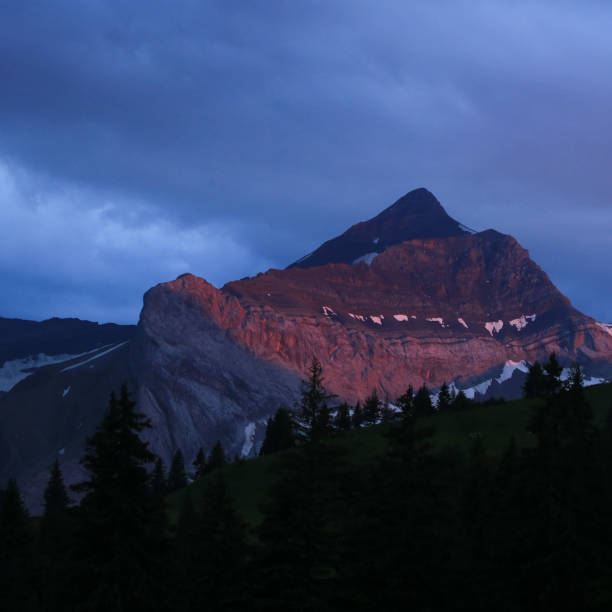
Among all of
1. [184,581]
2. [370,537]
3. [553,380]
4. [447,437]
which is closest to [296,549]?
[370,537]

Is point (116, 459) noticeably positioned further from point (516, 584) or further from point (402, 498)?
point (516, 584)

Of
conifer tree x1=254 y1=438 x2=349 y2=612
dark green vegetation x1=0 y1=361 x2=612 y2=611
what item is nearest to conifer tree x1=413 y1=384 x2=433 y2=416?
dark green vegetation x1=0 y1=361 x2=612 y2=611

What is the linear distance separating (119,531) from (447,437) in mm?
79601

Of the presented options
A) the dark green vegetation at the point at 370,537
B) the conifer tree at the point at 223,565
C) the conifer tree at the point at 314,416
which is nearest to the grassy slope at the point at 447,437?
the conifer tree at the point at 223,565

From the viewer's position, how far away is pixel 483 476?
51312 mm

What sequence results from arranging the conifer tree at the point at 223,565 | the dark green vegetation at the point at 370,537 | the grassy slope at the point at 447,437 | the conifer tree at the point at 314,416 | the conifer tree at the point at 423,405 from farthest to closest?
the conifer tree at the point at 423,405 → the grassy slope at the point at 447,437 → the conifer tree at the point at 314,416 → the conifer tree at the point at 223,565 → the dark green vegetation at the point at 370,537

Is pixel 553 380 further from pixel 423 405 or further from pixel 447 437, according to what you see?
pixel 423 405

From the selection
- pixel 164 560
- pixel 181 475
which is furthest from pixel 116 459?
pixel 181 475

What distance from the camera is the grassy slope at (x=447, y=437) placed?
320 feet

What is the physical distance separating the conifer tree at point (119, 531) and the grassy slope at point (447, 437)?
61711 millimetres

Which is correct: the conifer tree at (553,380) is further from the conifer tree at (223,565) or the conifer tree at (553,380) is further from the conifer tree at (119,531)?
the conifer tree at (119,531)

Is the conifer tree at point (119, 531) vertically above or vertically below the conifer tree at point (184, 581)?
above

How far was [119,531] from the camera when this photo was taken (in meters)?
29.5

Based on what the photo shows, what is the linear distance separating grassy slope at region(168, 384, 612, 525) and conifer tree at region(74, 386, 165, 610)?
61711 millimetres
